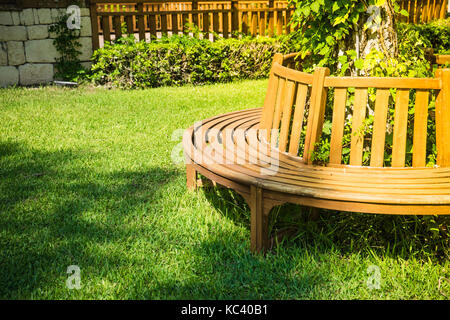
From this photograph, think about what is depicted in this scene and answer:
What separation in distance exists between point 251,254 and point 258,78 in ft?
23.7

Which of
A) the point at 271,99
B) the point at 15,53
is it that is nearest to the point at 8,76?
the point at 15,53

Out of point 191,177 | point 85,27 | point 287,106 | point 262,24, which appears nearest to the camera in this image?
point 287,106

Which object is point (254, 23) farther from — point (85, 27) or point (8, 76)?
point (8, 76)

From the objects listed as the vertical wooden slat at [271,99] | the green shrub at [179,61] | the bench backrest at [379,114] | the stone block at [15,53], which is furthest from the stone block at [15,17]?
the bench backrest at [379,114]

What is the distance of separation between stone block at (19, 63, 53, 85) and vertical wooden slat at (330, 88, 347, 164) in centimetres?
733

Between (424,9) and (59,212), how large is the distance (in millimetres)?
12376

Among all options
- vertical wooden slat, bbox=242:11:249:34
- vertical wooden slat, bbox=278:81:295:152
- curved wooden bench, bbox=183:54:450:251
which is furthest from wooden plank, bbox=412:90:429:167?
vertical wooden slat, bbox=242:11:249:34

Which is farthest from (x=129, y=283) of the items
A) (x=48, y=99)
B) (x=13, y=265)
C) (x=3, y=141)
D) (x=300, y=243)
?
(x=48, y=99)

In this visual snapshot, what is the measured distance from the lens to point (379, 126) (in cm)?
304

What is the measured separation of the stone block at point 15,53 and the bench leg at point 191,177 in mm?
6170

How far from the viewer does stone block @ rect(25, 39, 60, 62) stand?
352 inches

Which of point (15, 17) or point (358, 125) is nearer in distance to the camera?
point (358, 125)

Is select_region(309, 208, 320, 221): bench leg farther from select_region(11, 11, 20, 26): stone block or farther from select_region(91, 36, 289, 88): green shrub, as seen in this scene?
select_region(11, 11, 20, 26): stone block

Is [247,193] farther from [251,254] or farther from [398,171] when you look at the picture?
[398,171]
